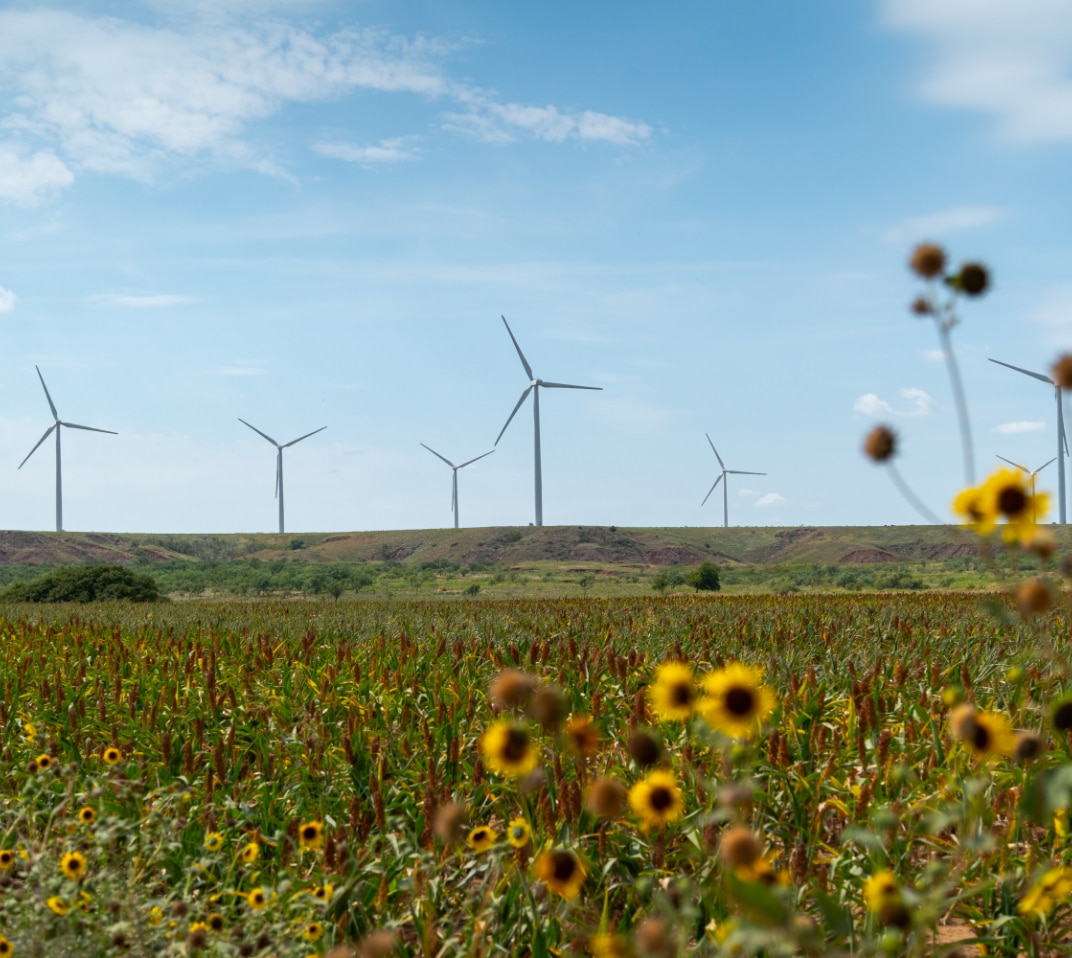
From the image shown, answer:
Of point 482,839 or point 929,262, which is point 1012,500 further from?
point 482,839

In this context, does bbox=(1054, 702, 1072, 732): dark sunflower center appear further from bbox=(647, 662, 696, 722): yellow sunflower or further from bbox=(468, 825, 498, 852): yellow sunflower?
bbox=(468, 825, 498, 852): yellow sunflower

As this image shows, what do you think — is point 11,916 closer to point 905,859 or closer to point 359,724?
point 359,724

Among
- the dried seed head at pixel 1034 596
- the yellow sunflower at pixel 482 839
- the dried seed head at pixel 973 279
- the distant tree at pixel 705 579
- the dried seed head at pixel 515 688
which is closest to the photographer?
the dried seed head at pixel 1034 596

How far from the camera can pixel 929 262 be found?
2.69 m

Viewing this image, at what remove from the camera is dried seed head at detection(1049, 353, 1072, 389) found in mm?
2541

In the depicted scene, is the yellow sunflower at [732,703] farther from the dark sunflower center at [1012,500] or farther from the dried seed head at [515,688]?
the dark sunflower center at [1012,500]

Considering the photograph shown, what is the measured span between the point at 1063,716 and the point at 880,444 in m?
0.71

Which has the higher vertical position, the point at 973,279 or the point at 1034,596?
the point at 973,279

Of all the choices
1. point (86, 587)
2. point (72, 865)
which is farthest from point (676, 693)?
point (86, 587)

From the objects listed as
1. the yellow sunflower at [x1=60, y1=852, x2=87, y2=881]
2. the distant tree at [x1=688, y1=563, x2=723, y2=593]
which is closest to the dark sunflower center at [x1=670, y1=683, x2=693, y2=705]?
the yellow sunflower at [x1=60, y1=852, x2=87, y2=881]

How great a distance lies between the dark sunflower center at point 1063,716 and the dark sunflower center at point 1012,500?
1.43 feet

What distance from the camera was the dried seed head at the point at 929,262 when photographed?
2.68 m

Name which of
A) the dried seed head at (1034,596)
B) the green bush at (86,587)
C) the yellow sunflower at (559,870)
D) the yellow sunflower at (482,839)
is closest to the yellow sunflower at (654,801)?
the yellow sunflower at (559,870)

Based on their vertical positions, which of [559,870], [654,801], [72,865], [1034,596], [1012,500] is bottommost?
[72,865]
